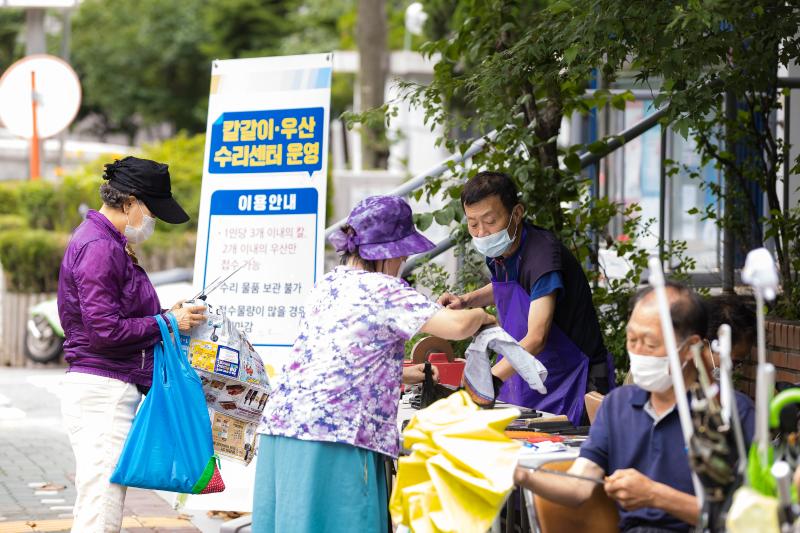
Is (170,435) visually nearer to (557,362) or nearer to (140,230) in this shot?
(140,230)

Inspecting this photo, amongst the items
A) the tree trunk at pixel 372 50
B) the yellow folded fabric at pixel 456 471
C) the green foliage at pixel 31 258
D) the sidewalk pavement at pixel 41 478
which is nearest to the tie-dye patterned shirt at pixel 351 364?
the yellow folded fabric at pixel 456 471

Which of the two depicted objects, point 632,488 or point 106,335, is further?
point 106,335

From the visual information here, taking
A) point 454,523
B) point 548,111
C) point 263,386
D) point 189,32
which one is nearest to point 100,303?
point 263,386

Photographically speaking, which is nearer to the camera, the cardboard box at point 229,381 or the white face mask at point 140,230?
the white face mask at point 140,230

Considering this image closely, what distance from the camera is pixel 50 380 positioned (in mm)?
11609

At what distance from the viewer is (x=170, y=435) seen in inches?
197

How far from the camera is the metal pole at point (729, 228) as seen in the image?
23.2 feet

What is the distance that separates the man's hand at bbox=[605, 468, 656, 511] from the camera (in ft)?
11.3

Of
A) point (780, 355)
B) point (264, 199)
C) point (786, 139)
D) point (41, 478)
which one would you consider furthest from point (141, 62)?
point (780, 355)

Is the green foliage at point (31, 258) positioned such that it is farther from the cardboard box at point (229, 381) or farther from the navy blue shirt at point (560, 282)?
the navy blue shirt at point (560, 282)

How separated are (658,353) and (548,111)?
11.4 ft

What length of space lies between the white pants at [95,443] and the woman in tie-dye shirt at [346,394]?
100 cm

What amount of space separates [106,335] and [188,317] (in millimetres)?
457

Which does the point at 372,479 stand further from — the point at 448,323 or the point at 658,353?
the point at 658,353
